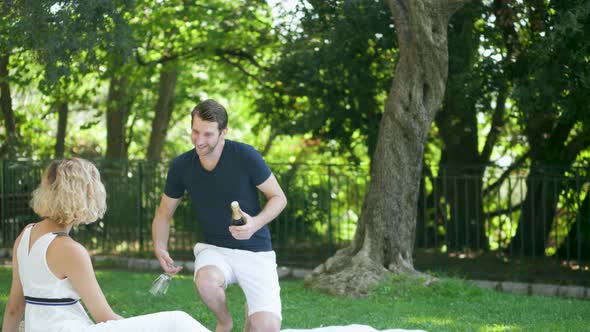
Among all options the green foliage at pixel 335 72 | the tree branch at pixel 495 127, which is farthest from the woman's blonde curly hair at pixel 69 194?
the tree branch at pixel 495 127

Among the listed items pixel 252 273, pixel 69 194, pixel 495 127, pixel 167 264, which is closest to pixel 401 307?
pixel 252 273

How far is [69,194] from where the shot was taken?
4.04 metres

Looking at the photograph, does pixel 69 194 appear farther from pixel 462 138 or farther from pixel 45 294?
pixel 462 138

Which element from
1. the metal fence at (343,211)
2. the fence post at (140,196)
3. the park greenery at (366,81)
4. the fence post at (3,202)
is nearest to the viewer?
the park greenery at (366,81)

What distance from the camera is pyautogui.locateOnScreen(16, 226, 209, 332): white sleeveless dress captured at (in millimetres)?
4020

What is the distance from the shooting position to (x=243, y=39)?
16.8 metres

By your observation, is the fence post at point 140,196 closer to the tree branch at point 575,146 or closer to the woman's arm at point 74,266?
the tree branch at point 575,146

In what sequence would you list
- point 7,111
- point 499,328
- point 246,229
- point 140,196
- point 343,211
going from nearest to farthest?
point 246,229
point 499,328
point 140,196
point 343,211
point 7,111

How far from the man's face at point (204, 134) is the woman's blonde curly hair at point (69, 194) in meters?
1.64

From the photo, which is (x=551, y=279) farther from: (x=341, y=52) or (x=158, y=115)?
(x=158, y=115)

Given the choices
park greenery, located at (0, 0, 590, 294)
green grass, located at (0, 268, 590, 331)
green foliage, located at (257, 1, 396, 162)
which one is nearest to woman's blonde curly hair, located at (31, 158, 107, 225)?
green grass, located at (0, 268, 590, 331)

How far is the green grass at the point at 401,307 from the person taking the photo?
7887 mm

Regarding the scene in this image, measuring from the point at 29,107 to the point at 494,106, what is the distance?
11.9 meters

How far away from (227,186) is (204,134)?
0.41 m
